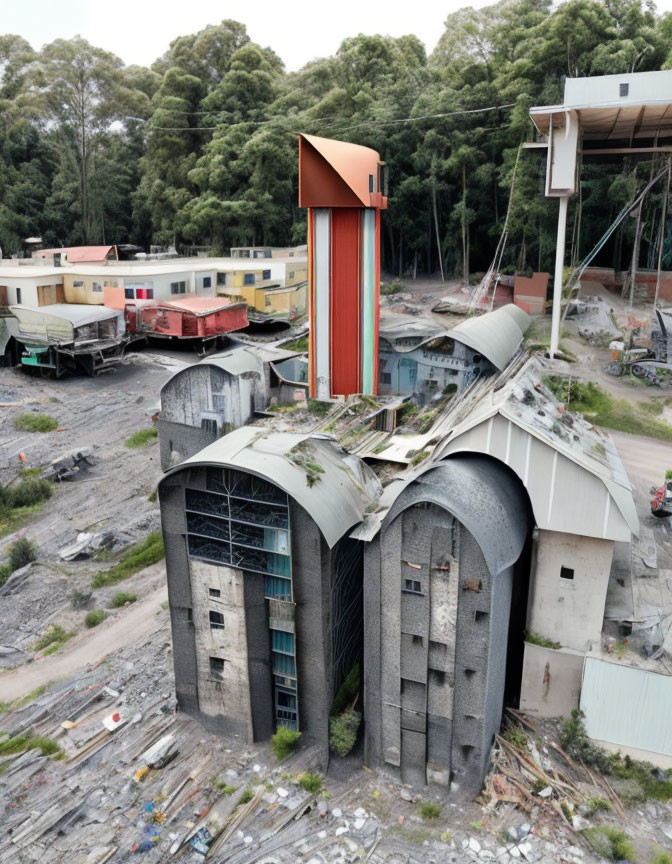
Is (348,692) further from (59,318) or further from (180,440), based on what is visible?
(59,318)

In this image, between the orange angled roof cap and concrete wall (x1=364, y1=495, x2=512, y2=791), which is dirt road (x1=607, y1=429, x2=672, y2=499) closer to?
concrete wall (x1=364, y1=495, x2=512, y2=791)

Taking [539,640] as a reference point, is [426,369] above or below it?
above

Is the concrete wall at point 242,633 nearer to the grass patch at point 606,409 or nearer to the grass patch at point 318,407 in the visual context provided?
the grass patch at point 318,407

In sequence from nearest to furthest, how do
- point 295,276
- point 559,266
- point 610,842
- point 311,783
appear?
point 610,842, point 311,783, point 559,266, point 295,276

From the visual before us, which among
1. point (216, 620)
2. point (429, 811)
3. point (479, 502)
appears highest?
point (479, 502)

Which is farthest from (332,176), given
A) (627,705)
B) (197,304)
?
(197,304)

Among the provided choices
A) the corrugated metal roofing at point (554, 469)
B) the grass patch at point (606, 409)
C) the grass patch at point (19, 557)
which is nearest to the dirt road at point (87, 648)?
the grass patch at point (19, 557)

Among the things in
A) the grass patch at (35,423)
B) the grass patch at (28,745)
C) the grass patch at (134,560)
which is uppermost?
the grass patch at (35,423)
